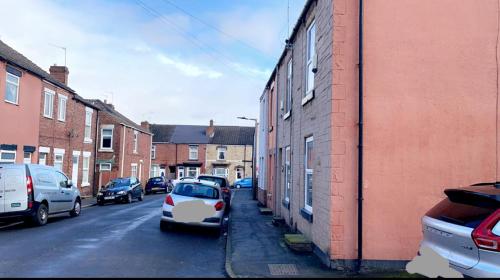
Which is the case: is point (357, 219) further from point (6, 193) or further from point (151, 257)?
point (6, 193)

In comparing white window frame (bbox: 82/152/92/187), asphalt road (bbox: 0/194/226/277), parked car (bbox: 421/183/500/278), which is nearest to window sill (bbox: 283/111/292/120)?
asphalt road (bbox: 0/194/226/277)

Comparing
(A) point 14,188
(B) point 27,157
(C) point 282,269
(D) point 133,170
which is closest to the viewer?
(C) point 282,269

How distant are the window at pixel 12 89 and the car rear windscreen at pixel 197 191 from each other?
1061 centimetres

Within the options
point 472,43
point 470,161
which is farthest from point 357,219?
point 472,43

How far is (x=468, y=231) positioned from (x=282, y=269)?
3.81 m

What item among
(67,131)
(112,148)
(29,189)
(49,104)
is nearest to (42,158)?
(49,104)

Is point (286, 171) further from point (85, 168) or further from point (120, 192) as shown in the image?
point (85, 168)

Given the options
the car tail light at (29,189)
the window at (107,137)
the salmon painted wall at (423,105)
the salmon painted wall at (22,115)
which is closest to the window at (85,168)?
the window at (107,137)

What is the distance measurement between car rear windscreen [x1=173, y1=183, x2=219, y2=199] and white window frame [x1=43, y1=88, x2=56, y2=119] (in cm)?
1298

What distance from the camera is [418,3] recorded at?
8.09 meters

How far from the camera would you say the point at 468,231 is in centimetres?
455

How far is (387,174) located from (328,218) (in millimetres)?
Result: 1314

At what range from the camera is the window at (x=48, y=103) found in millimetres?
22745

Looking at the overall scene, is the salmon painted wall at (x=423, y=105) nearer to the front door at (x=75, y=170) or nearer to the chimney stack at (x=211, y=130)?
the front door at (x=75, y=170)
